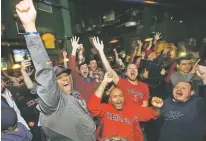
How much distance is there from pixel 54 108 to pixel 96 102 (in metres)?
0.85

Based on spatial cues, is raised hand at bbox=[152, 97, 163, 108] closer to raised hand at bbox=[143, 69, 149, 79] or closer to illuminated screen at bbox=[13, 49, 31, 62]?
raised hand at bbox=[143, 69, 149, 79]

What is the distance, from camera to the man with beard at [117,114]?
2188mm

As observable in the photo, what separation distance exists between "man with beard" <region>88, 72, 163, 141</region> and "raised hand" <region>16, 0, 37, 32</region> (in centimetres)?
122

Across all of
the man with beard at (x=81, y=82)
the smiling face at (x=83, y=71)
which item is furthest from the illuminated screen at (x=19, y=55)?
the man with beard at (x=81, y=82)

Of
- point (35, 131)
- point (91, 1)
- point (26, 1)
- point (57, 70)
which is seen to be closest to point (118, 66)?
point (91, 1)

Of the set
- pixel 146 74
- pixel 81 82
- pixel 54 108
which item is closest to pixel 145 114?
pixel 81 82

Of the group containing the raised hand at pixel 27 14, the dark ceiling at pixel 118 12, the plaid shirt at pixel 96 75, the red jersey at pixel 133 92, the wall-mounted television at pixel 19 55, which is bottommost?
the red jersey at pixel 133 92

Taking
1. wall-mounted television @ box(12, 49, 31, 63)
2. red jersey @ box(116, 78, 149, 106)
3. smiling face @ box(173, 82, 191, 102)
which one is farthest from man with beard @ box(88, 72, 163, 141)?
wall-mounted television @ box(12, 49, 31, 63)

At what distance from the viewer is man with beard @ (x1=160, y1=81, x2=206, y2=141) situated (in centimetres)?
234

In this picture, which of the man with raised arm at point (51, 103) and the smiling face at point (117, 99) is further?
the smiling face at point (117, 99)

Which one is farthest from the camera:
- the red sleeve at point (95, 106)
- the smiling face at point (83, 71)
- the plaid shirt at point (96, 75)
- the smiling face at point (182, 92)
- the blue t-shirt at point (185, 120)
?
the plaid shirt at point (96, 75)

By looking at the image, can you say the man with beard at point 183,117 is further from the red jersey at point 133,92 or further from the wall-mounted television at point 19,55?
the wall-mounted television at point 19,55

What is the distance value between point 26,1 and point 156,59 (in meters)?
3.69

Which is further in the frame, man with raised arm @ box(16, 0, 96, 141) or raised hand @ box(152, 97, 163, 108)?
raised hand @ box(152, 97, 163, 108)
